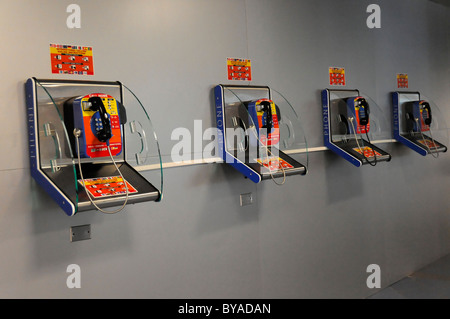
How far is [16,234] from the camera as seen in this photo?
6.90 feet

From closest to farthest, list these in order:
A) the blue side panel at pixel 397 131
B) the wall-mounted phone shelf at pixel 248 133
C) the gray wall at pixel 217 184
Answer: the gray wall at pixel 217 184 → the wall-mounted phone shelf at pixel 248 133 → the blue side panel at pixel 397 131

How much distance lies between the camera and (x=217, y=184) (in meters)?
2.88

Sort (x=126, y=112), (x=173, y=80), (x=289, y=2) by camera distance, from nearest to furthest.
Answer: (x=126, y=112), (x=173, y=80), (x=289, y=2)

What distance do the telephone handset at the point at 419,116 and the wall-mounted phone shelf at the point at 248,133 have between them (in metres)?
1.85

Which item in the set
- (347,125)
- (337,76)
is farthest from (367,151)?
(337,76)

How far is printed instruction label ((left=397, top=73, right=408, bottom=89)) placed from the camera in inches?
170

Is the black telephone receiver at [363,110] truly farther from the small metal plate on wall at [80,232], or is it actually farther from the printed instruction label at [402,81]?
the small metal plate on wall at [80,232]

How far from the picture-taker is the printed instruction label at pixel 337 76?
3.64 metres

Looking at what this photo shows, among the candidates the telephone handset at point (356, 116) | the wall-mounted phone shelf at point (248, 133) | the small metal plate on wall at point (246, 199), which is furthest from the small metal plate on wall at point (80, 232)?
the telephone handset at point (356, 116)

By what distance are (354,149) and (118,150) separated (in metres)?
2.04

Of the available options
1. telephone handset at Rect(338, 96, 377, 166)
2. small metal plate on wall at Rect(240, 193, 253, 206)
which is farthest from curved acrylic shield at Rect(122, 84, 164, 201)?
telephone handset at Rect(338, 96, 377, 166)
